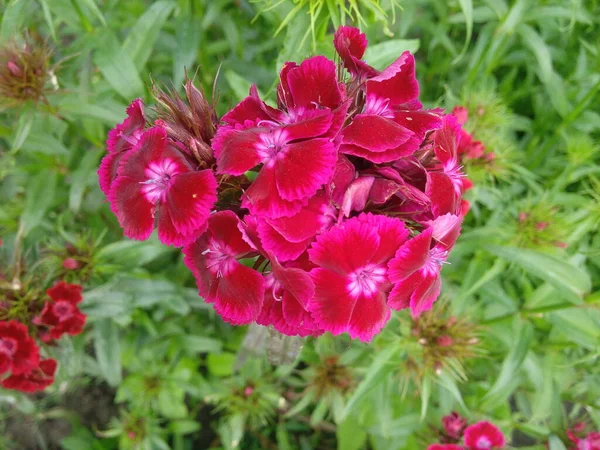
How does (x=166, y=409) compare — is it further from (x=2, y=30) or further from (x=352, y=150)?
(x=352, y=150)

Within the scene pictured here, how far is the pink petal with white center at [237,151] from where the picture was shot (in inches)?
36.1

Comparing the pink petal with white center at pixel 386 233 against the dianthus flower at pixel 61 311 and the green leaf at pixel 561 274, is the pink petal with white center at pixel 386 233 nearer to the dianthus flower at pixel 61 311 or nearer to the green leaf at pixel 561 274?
the green leaf at pixel 561 274

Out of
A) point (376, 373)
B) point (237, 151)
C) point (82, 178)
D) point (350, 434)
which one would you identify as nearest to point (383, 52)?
point (237, 151)

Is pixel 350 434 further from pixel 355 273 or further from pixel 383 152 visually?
pixel 383 152

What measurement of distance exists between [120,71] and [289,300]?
118cm

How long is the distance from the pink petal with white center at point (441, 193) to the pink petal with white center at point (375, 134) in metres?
0.12

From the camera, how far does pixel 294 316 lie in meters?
1.01

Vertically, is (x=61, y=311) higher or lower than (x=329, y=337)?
higher

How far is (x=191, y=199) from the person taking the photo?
946 millimetres

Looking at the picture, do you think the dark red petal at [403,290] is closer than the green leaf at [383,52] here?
Yes

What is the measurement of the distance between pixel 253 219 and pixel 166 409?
1943 mm

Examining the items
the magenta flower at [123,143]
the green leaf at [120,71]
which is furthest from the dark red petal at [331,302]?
the green leaf at [120,71]

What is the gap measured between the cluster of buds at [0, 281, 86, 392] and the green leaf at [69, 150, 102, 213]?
0.46 meters

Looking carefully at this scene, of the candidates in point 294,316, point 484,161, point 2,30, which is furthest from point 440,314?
point 2,30
